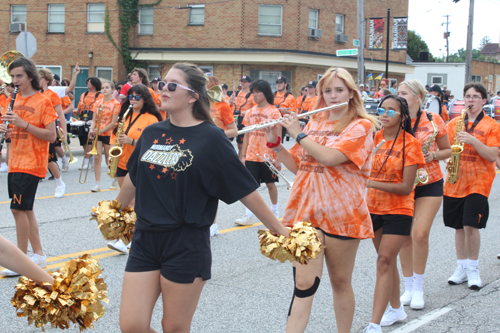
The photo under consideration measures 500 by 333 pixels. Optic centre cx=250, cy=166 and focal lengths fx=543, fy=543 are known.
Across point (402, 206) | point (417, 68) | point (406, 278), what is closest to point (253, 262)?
point (406, 278)

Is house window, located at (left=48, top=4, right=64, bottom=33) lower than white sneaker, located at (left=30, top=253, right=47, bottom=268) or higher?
higher

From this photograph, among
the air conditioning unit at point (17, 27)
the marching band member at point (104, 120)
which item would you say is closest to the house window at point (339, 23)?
the air conditioning unit at point (17, 27)

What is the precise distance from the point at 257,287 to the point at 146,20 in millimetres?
27844

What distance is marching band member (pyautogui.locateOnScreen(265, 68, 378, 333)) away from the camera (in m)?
3.60

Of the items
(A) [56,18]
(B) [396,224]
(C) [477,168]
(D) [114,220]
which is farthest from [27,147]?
(A) [56,18]

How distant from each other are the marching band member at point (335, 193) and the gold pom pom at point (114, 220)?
1.12m

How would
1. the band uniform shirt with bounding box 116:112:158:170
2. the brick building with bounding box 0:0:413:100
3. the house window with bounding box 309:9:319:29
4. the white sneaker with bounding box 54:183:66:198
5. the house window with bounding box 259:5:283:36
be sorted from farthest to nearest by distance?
the house window with bounding box 309:9:319:29 → the house window with bounding box 259:5:283:36 → the brick building with bounding box 0:0:413:100 → the white sneaker with bounding box 54:183:66:198 → the band uniform shirt with bounding box 116:112:158:170

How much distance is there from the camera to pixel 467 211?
18.5 feet

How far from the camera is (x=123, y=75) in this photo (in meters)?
31.0

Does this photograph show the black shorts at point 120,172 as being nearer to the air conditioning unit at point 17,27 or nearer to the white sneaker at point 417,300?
the white sneaker at point 417,300

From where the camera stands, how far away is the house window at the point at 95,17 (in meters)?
30.3

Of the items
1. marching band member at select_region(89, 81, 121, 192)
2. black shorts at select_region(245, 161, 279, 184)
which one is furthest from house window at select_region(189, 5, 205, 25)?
black shorts at select_region(245, 161, 279, 184)

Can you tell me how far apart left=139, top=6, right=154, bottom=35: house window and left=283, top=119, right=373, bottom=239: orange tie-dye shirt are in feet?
94.5

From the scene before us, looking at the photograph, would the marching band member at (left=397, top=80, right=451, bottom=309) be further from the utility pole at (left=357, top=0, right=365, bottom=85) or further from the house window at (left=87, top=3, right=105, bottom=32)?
the house window at (left=87, top=3, right=105, bottom=32)
